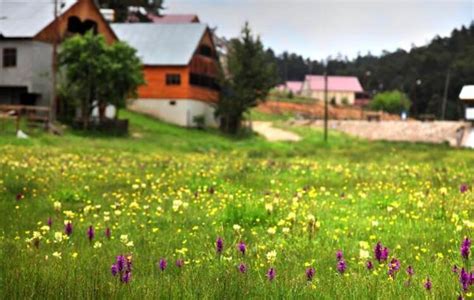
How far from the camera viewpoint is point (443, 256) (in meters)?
7.09

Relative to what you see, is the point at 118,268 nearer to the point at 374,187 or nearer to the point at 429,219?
the point at 429,219

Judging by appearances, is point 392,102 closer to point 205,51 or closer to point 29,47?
point 205,51

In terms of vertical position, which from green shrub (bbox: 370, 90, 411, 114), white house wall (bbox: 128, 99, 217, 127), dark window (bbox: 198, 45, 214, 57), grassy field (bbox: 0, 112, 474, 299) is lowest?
grassy field (bbox: 0, 112, 474, 299)

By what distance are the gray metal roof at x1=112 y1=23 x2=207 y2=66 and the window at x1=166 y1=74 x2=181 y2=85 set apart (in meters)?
1.21

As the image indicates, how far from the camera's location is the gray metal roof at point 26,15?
54.5 meters

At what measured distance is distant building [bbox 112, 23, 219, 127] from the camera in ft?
227

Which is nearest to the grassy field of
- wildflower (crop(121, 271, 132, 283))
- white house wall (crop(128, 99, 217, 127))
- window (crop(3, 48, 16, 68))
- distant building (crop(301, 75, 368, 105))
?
wildflower (crop(121, 271, 132, 283))

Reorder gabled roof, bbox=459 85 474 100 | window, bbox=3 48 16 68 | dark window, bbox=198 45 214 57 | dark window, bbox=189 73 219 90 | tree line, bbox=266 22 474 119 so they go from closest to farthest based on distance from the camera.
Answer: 1. gabled roof, bbox=459 85 474 100
2. window, bbox=3 48 16 68
3. dark window, bbox=189 73 219 90
4. dark window, bbox=198 45 214 57
5. tree line, bbox=266 22 474 119

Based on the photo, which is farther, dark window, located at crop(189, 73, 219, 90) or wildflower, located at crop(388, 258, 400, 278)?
dark window, located at crop(189, 73, 219, 90)

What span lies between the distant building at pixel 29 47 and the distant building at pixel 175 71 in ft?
46.4

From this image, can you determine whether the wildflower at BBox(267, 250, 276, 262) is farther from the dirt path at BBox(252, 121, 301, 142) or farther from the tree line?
the dirt path at BBox(252, 121, 301, 142)

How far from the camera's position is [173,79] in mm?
69438

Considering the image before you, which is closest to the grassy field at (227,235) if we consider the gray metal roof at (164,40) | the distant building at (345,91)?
the gray metal roof at (164,40)

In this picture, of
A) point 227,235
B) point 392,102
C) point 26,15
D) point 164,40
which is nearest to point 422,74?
point 392,102
